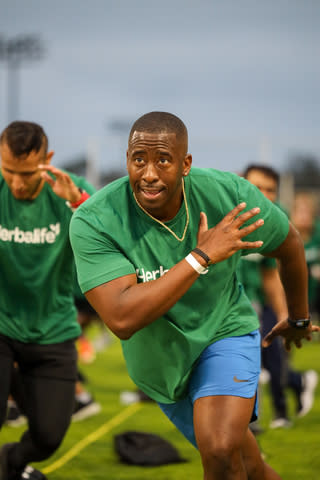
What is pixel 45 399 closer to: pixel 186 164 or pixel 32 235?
pixel 32 235

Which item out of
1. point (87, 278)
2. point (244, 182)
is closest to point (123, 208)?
point (87, 278)

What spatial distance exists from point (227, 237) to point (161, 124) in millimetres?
→ 624

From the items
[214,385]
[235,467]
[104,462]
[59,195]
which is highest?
[59,195]

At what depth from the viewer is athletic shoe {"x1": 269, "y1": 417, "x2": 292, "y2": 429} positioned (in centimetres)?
720

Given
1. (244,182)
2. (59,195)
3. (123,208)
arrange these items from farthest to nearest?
(59,195) → (244,182) → (123,208)

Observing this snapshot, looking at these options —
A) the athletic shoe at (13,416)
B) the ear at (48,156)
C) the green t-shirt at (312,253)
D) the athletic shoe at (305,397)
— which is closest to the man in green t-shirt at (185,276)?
the ear at (48,156)

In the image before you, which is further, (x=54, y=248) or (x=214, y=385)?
(x=54, y=248)

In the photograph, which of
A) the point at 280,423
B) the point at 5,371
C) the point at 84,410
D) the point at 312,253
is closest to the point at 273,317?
the point at 280,423

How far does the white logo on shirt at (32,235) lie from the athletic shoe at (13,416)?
2.81m

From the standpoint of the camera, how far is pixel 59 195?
440 centimetres

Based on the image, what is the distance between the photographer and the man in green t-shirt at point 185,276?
316 centimetres

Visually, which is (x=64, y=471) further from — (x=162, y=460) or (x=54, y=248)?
(x=54, y=248)

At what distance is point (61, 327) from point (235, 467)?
1.85 meters

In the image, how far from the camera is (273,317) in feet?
23.1
